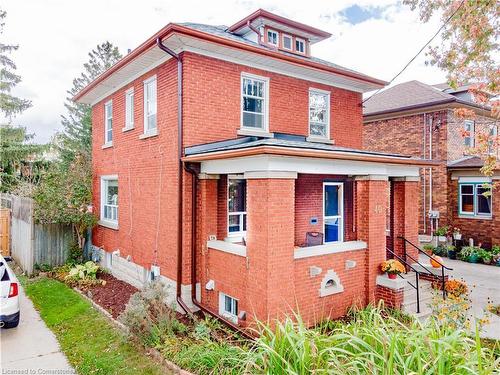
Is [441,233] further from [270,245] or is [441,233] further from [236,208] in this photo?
[270,245]

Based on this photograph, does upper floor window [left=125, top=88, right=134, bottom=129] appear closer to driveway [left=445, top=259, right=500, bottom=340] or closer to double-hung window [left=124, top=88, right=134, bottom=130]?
double-hung window [left=124, top=88, right=134, bottom=130]

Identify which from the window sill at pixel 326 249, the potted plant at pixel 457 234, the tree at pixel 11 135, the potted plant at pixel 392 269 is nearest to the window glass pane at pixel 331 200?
the window sill at pixel 326 249

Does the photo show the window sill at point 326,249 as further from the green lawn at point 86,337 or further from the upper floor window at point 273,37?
the upper floor window at point 273,37

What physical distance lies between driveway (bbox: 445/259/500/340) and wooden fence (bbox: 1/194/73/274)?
13.4 metres

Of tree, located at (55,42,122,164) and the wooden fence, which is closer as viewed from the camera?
the wooden fence

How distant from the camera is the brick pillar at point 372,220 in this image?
8.76 m

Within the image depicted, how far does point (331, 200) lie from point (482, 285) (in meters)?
5.93

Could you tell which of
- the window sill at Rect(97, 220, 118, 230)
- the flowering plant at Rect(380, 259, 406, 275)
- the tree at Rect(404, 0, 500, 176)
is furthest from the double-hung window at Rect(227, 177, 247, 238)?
the tree at Rect(404, 0, 500, 176)

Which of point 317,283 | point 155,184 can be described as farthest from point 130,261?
point 317,283

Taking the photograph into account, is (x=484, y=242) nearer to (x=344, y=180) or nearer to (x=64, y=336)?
(x=344, y=180)

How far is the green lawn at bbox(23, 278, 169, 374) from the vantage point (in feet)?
20.4

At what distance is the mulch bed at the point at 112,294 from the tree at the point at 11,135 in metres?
18.5

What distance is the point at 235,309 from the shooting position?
27.0 ft

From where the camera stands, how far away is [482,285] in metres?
12.0
